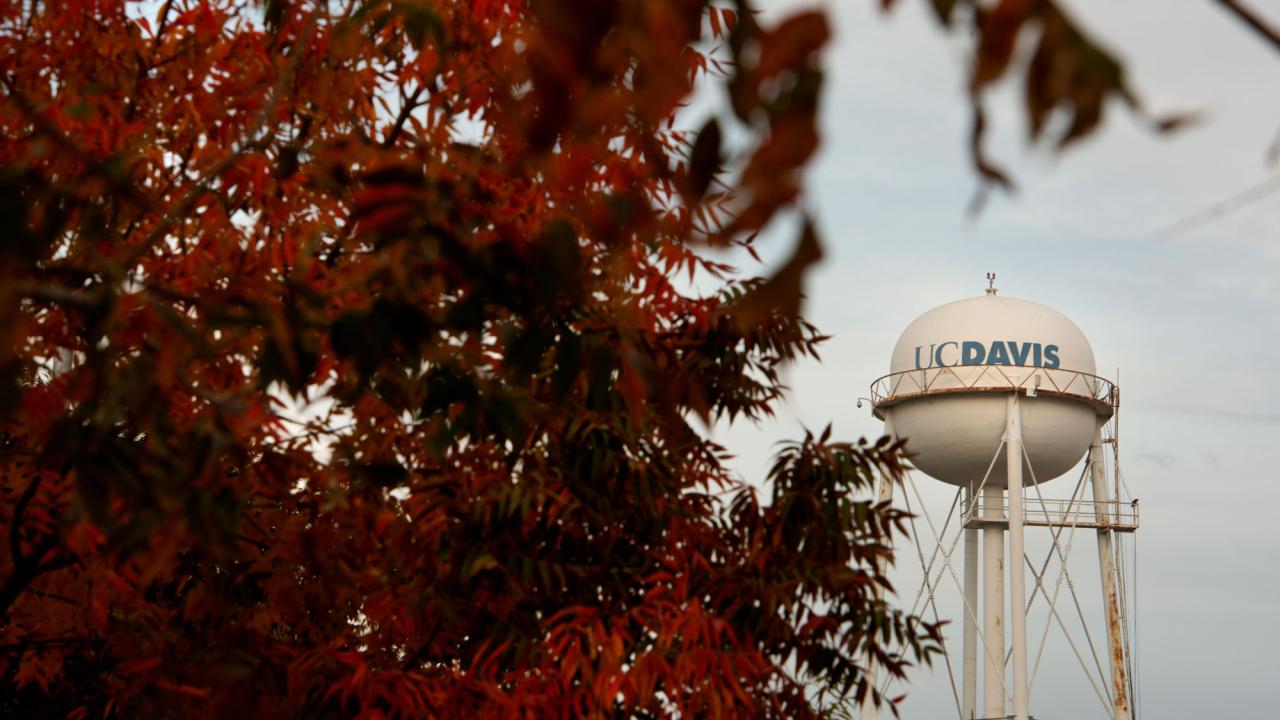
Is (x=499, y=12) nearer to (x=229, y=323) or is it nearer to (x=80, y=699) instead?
(x=229, y=323)

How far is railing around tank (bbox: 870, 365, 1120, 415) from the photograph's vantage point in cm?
2527

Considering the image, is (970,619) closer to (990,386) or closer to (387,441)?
(990,386)

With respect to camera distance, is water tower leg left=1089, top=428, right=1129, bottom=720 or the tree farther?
water tower leg left=1089, top=428, right=1129, bottom=720

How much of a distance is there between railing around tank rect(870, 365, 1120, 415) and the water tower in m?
0.02

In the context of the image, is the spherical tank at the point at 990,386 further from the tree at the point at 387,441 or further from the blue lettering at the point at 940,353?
the tree at the point at 387,441

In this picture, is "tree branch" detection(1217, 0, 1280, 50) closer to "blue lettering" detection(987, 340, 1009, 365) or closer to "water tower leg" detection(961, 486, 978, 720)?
"blue lettering" detection(987, 340, 1009, 365)

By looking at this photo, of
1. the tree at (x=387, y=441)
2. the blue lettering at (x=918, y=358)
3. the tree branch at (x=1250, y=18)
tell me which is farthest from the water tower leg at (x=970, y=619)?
the tree branch at (x=1250, y=18)

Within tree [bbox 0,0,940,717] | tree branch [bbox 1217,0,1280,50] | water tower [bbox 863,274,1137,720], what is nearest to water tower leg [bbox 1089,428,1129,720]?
water tower [bbox 863,274,1137,720]

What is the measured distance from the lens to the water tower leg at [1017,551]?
81.9 feet

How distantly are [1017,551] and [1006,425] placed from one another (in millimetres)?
2267

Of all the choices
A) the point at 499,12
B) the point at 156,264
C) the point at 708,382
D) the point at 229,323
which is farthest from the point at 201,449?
the point at 708,382

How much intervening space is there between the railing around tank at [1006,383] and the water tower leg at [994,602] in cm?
269

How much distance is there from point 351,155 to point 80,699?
4723 millimetres

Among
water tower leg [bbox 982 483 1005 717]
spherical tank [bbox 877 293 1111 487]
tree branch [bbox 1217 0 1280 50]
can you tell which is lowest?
tree branch [bbox 1217 0 1280 50]
